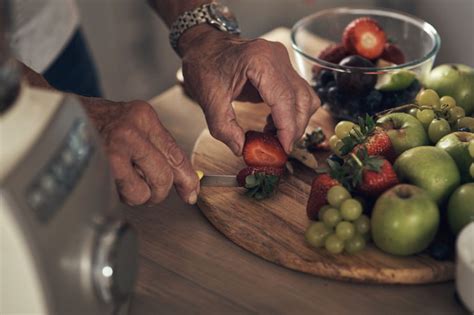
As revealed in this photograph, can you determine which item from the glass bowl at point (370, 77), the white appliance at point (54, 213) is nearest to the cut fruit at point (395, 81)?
the glass bowl at point (370, 77)

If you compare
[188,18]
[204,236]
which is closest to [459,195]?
[204,236]

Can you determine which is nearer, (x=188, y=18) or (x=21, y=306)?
(x=21, y=306)

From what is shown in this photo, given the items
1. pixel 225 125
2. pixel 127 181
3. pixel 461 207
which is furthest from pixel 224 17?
pixel 461 207

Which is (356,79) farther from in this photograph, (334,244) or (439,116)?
(334,244)

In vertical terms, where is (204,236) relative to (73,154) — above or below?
below

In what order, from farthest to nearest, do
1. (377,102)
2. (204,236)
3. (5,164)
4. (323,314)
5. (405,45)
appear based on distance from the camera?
1. (405,45)
2. (377,102)
3. (204,236)
4. (323,314)
5. (5,164)

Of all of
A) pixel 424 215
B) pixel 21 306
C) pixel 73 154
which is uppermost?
pixel 73 154

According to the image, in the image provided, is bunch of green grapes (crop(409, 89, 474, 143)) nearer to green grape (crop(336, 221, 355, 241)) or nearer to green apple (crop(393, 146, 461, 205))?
green apple (crop(393, 146, 461, 205))

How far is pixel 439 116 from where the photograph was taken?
3.85ft

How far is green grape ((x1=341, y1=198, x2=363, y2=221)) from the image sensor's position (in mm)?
975

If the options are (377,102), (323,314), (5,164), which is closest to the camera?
(5,164)

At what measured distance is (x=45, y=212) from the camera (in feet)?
2.11

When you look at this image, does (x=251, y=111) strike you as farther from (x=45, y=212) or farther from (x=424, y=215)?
(x=45, y=212)

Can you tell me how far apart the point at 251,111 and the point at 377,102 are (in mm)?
244
